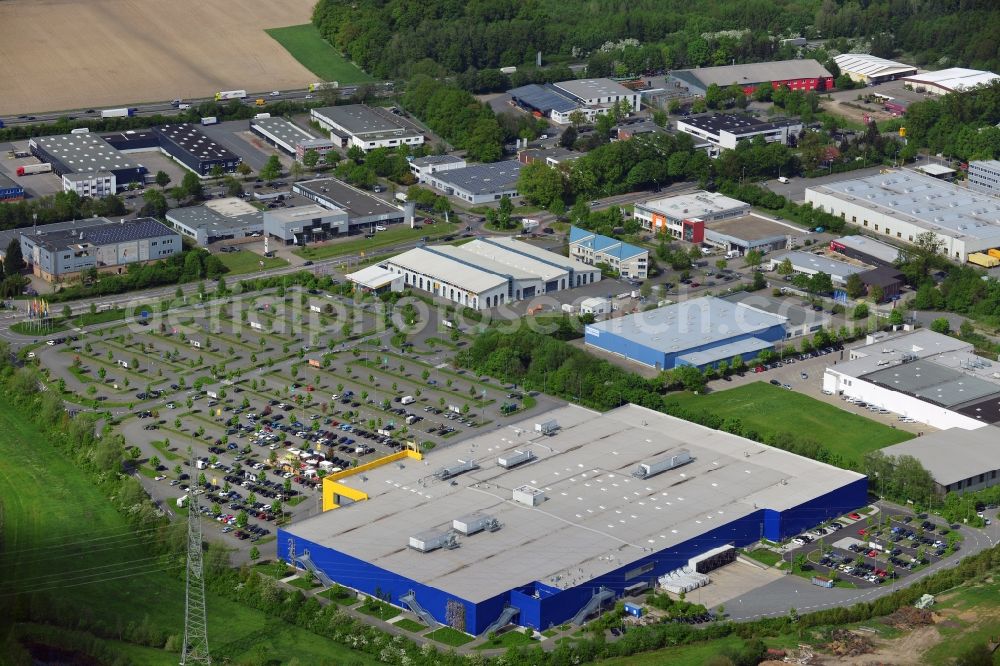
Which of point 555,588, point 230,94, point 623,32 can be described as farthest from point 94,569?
point 623,32

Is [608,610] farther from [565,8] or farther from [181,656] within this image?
[565,8]

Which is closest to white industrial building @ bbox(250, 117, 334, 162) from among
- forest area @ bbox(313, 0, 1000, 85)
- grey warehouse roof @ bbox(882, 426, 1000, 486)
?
forest area @ bbox(313, 0, 1000, 85)

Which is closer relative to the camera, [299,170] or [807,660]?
[807,660]

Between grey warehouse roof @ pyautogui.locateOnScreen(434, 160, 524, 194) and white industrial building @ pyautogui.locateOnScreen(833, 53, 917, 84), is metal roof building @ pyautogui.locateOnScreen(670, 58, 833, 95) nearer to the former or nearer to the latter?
white industrial building @ pyautogui.locateOnScreen(833, 53, 917, 84)

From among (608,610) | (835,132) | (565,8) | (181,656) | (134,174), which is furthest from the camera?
(565,8)

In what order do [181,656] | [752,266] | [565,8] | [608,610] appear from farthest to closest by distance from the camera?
1. [565,8]
2. [752,266]
3. [608,610]
4. [181,656]

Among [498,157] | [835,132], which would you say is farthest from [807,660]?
[835,132]
